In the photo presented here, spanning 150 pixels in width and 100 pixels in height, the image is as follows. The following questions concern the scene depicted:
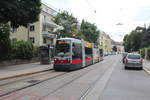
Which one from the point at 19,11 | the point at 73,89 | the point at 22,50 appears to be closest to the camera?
the point at 73,89

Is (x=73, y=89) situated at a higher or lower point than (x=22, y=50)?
lower

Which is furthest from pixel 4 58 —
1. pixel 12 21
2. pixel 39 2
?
pixel 39 2

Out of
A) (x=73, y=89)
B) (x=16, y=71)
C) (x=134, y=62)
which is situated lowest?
(x=73, y=89)

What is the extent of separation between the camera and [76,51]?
19672 millimetres

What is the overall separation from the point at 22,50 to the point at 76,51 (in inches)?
430

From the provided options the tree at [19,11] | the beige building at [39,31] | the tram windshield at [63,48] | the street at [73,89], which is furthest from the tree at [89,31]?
the street at [73,89]

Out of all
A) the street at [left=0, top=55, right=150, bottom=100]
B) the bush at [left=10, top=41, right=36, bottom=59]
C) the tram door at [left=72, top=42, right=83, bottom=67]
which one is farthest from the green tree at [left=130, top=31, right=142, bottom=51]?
the street at [left=0, top=55, right=150, bottom=100]

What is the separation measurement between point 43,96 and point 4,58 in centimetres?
1706

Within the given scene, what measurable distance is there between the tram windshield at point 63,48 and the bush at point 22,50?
28.3 feet

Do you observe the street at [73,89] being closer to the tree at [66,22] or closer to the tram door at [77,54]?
the tram door at [77,54]

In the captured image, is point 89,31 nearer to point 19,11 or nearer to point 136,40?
point 136,40

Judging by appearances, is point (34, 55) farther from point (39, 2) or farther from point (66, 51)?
point (66, 51)

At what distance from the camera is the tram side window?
19000 mm

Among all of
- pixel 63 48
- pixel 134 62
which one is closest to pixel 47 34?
pixel 63 48
